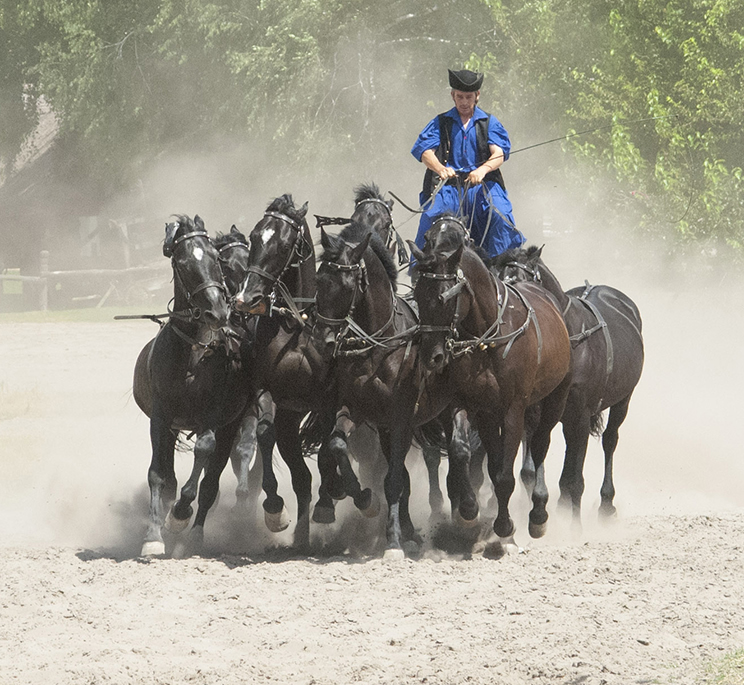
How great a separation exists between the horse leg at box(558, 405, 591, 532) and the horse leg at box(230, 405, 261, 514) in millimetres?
2329

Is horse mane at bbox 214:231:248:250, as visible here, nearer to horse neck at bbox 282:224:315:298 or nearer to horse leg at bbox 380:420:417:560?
horse neck at bbox 282:224:315:298

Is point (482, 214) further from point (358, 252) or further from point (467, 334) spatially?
point (358, 252)

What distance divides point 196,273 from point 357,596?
→ 2.18m

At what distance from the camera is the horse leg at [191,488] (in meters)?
7.46

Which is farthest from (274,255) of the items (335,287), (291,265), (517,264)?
(517,264)

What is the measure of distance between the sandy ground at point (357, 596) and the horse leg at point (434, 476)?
7.3 inches

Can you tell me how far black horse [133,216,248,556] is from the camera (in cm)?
726

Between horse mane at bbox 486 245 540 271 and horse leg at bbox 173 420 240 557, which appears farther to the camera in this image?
horse mane at bbox 486 245 540 271

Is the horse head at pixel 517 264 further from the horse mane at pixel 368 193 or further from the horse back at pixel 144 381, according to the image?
the horse back at pixel 144 381

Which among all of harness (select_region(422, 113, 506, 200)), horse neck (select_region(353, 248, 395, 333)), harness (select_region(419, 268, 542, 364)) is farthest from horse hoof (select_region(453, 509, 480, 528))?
harness (select_region(422, 113, 506, 200))

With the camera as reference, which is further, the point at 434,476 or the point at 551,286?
the point at 434,476

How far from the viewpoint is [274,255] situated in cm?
751

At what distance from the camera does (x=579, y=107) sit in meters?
20.0

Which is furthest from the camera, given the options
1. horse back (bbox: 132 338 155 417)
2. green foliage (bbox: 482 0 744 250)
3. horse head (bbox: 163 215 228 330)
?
green foliage (bbox: 482 0 744 250)
